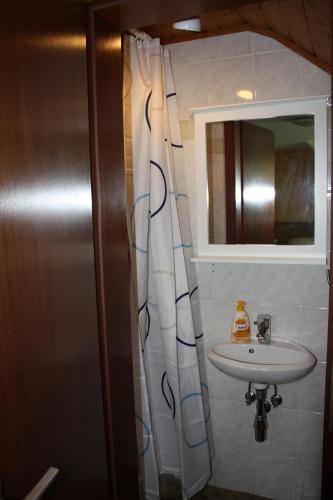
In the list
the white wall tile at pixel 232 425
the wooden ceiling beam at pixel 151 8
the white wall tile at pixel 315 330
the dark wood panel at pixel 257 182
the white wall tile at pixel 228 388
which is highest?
the wooden ceiling beam at pixel 151 8

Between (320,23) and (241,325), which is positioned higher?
(320,23)

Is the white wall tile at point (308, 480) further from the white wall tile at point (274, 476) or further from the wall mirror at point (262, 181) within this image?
the wall mirror at point (262, 181)

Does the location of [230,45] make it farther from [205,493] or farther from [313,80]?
[205,493]

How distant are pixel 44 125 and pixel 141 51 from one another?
1.23 meters

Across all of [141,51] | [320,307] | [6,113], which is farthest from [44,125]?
[320,307]

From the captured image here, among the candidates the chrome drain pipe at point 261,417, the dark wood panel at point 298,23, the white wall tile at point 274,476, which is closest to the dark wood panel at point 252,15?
the dark wood panel at point 298,23

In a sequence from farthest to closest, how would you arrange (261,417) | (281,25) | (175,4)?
(261,417) → (281,25) → (175,4)

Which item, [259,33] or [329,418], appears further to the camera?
[259,33]

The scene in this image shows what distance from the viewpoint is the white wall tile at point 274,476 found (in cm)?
193

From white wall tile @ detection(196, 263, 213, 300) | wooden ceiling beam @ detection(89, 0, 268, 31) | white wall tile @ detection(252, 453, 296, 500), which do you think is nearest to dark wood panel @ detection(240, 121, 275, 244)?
white wall tile @ detection(196, 263, 213, 300)

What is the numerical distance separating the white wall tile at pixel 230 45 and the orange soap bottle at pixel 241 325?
4.03 feet

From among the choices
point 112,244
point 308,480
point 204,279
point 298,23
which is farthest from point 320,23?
point 308,480

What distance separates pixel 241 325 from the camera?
73.0 inches

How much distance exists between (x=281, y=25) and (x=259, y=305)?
129cm
